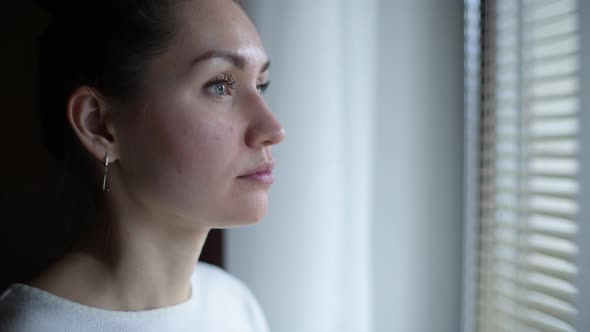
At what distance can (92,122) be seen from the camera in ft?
2.50

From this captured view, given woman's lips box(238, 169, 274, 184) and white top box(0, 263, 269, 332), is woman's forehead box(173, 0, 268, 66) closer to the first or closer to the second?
woman's lips box(238, 169, 274, 184)

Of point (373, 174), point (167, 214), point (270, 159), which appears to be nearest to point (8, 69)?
point (167, 214)

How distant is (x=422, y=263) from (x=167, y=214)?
612 millimetres

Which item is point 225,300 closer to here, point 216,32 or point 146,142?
point 146,142

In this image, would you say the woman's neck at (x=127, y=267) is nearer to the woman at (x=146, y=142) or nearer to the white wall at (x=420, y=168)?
the woman at (x=146, y=142)

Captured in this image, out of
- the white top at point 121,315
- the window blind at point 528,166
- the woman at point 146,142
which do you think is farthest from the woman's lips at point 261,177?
the window blind at point 528,166

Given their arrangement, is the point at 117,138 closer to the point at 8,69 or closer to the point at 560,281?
the point at 8,69

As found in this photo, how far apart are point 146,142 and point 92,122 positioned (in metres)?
0.11

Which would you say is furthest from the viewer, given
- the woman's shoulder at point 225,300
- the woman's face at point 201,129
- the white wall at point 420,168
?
the white wall at point 420,168

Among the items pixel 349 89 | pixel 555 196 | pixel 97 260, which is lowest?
pixel 97 260

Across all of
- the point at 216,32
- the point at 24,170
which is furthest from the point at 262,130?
the point at 24,170

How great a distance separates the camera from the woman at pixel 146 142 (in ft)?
2.40

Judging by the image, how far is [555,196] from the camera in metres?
0.81

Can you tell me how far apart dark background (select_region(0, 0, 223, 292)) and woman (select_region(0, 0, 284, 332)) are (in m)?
0.37
